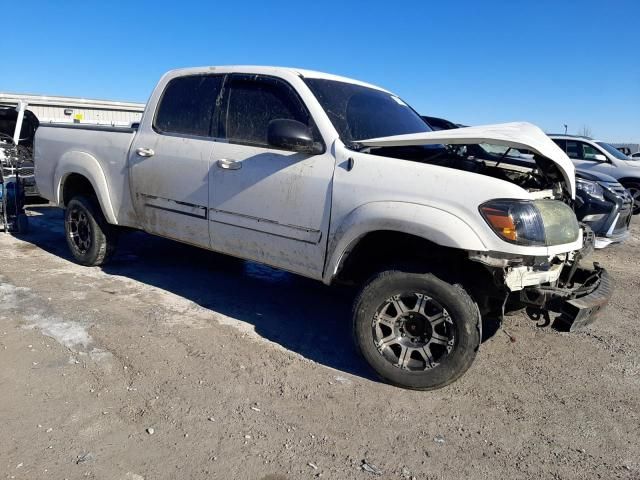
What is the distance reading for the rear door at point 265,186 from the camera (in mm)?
3719

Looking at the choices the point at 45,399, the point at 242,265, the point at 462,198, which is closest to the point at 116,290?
the point at 242,265

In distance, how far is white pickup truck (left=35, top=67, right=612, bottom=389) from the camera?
313cm

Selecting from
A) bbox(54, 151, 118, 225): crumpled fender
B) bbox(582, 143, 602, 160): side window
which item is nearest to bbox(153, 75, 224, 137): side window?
bbox(54, 151, 118, 225): crumpled fender

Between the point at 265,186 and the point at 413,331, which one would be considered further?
the point at 265,186

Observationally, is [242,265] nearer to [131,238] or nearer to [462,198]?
[131,238]

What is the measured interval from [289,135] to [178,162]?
143 cm

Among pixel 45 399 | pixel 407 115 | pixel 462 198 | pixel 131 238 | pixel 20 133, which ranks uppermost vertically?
pixel 407 115

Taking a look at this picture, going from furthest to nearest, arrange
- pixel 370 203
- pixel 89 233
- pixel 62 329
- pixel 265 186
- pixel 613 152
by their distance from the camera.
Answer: pixel 613 152 < pixel 89 233 < pixel 62 329 < pixel 265 186 < pixel 370 203

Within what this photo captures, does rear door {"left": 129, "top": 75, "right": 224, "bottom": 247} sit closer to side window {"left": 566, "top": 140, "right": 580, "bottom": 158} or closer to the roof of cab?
the roof of cab

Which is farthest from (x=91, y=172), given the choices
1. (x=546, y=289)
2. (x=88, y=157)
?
(x=546, y=289)

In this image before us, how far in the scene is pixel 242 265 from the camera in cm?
626

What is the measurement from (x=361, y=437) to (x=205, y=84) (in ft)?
10.7

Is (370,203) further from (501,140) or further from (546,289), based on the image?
(546,289)

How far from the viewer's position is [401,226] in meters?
3.23
